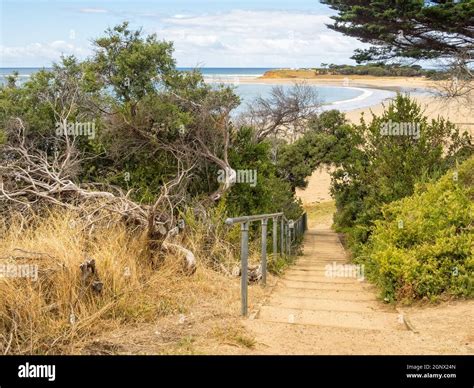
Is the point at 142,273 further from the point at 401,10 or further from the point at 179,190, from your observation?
the point at 401,10

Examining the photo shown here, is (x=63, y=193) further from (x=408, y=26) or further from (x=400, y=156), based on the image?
(x=408, y=26)

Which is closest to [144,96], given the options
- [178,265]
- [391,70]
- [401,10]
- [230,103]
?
[230,103]

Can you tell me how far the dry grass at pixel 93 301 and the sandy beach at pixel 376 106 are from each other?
31.0 ft

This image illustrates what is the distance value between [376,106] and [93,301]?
57.3m

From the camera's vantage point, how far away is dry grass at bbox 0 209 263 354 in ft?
17.3

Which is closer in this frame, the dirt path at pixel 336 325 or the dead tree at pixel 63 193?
the dirt path at pixel 336 325

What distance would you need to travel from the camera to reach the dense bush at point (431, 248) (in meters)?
7.70

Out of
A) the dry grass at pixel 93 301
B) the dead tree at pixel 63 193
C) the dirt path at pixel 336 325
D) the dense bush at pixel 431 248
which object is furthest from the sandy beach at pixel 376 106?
the dry grass at pixel 93 301

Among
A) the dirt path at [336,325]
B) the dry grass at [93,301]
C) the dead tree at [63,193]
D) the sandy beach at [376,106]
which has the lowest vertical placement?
the dirt path at [336,325]

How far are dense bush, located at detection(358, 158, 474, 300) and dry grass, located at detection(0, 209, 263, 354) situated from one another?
A: 204cm

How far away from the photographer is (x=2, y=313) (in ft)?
17.7

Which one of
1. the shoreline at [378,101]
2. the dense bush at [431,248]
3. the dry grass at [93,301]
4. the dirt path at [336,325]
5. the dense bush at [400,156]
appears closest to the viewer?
the dry grass at [93,301]

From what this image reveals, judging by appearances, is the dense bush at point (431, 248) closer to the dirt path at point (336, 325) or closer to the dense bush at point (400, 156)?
the dirt path at point (336, 325)
